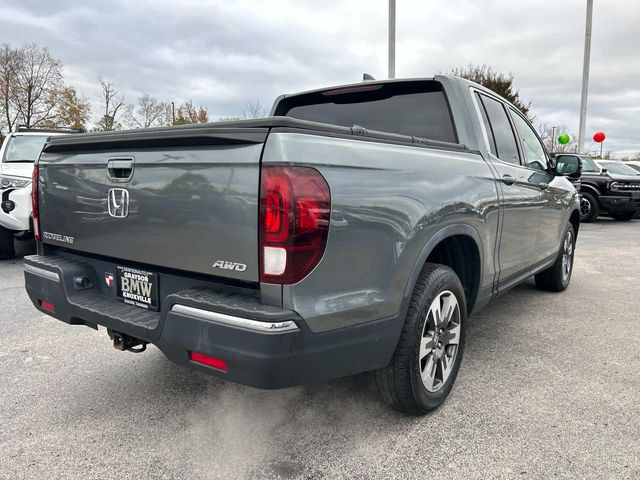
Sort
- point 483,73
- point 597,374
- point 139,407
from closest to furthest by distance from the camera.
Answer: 1. point 139,407
2. point 597,374
3. point 483,73

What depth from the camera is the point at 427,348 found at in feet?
8.44

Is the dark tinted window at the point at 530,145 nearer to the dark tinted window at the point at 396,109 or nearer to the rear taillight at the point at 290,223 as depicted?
the dark tinted window at the point at 396,109

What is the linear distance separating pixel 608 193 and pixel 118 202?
13345 millimetres

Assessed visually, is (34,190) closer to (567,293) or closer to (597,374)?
(597,374)

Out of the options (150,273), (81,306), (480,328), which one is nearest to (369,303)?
(150,273)

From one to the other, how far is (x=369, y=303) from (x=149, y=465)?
1247mm

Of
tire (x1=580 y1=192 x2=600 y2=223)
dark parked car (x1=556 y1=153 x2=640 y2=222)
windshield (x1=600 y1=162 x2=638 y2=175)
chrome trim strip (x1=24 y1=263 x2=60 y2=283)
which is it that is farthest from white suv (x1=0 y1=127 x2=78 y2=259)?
windshield (x1=600 y1=162 x2=638 y2=175)

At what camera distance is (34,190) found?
9.45 ft

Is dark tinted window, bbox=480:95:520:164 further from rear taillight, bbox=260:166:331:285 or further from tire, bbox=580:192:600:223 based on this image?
tire, bbox=580:192:600:223

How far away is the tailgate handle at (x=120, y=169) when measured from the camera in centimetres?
228

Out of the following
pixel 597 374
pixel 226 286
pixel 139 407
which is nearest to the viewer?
pixel 226 286

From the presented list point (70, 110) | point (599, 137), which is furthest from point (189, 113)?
point (599, 137)

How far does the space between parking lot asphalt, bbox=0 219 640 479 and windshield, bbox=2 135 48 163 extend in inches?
209

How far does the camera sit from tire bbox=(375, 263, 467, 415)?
7.77 ft
